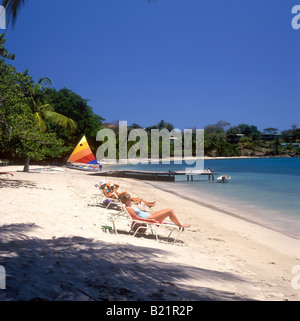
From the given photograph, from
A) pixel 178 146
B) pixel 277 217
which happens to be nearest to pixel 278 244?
pixel 277 217

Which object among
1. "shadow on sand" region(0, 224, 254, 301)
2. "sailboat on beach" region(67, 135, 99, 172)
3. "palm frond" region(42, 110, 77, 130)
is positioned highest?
"palm frond" region(42, 110, 77, 130)

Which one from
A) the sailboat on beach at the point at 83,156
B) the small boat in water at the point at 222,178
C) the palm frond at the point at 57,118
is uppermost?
the palm frond at the point at 57,118

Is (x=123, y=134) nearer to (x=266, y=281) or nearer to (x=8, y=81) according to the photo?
(x=8, y=81)

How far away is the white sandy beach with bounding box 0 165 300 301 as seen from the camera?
2771mm

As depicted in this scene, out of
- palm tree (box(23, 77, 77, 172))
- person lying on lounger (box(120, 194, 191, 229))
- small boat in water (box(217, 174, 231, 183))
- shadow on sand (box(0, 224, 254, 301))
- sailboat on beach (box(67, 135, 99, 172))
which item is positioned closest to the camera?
shadow on sand (box(0, 224, 254, 301))

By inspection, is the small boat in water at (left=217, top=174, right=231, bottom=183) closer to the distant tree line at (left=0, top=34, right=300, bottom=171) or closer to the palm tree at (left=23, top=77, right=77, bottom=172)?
the distant tree line at (left=0, top=34, right=300, bottom=171)

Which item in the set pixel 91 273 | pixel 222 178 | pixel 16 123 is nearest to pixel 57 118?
pixel 222 178

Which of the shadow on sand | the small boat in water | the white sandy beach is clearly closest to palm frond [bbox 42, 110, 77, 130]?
the small boat in water

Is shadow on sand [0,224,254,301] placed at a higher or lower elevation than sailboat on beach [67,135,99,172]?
lower

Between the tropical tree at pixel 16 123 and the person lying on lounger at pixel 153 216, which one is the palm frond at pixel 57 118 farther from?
the person lying on lounger at pixel 153 216

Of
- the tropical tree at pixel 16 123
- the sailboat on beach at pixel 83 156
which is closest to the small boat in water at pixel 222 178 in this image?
the sailboat on beach at pixel 83 156

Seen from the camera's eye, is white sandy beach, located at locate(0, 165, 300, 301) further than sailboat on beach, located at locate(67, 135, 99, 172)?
No

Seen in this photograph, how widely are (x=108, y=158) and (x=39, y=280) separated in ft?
178

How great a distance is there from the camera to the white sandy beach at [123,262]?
2.77 metres
